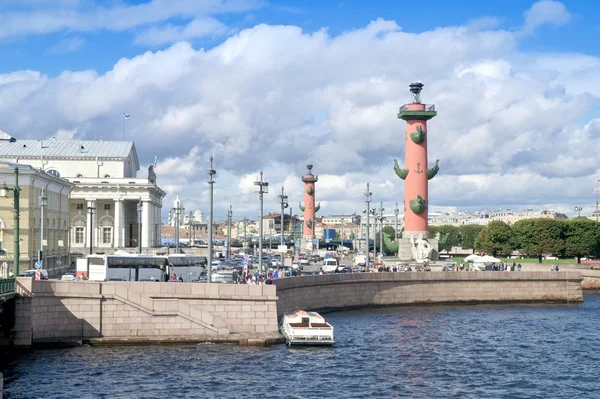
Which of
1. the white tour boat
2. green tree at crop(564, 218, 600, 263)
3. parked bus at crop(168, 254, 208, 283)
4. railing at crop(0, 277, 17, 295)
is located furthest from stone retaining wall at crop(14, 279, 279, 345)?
green tree at crop(564, 218, 600, 263)

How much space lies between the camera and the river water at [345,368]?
27.5 m

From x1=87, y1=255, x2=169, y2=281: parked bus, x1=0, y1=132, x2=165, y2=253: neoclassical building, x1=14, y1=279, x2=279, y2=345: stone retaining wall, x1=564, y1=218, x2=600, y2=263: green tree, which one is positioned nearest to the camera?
x1=14, y1=279, x2=279, y2=345: stone retaining wall

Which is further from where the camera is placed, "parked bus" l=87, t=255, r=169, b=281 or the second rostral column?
the second rostral column

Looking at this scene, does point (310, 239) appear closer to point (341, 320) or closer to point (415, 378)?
point (341, 320)

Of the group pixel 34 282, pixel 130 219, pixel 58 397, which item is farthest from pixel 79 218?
pixel 58 397

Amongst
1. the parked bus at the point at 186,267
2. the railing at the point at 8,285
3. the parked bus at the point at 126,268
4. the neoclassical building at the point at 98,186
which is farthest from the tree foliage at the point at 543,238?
the railing at the point at 8,285

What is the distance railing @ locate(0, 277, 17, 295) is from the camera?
3010cm

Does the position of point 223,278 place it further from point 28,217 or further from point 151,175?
point 151,175

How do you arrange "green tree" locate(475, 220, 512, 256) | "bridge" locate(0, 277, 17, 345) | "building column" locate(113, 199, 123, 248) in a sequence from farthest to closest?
"green tree" locate(475, 220, 512, 256), "building column" locate(113, 199, 123, 248), "bridge" locate(0, 277, 17, 345)

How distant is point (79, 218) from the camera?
284ft

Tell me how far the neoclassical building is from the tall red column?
107ft

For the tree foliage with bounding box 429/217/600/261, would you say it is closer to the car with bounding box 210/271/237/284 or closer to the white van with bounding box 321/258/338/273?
the white van with bounding box 321/258/338/273

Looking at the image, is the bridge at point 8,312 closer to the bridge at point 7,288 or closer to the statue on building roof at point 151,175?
the bridge at point 7,288

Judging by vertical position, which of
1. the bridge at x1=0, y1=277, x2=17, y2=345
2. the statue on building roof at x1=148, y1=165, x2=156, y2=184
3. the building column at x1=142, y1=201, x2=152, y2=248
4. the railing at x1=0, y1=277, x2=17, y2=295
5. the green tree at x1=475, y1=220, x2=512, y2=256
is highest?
the statue on building roof at x1=148, y1=165, x2=156, y2=184
